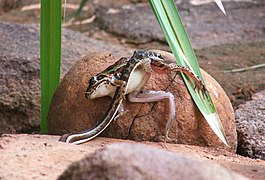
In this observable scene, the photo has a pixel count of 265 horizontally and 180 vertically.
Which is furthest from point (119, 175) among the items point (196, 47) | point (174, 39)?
point (196, 47)

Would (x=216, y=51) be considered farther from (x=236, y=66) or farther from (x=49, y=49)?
(x=49, y=49)

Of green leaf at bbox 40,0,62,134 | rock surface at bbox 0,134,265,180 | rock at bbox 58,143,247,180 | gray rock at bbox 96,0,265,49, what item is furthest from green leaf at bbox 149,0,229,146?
gray rock at bbox 96,0,265,49

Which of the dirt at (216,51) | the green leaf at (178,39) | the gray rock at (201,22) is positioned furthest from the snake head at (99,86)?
the gray rock at (201,22)

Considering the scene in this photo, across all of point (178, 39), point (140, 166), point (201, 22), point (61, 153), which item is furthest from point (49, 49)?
point (201, 22)

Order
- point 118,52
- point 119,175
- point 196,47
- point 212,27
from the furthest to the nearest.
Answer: point 212,27 → point 196,47 → point 118,52 → point 119,175

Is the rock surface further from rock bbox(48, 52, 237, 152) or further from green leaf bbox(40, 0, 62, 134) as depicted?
green leaf bbox(40, 0, 62, 134)

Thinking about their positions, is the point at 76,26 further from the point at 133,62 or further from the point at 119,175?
the point at 119,175
